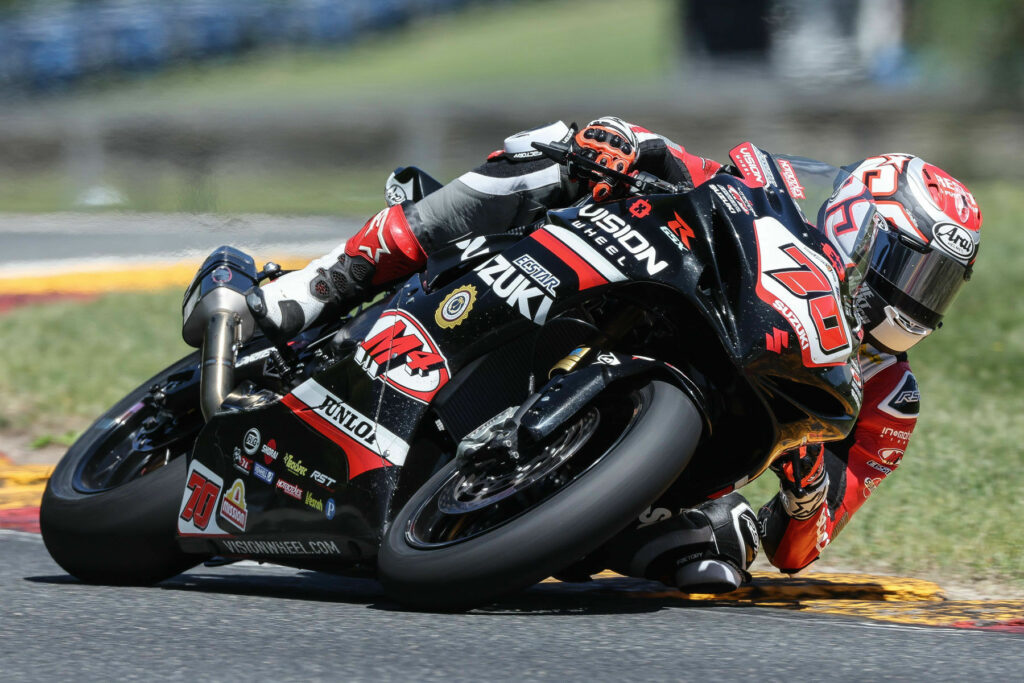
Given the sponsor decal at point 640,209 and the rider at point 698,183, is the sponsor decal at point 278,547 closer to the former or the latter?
the rider at point 698,183

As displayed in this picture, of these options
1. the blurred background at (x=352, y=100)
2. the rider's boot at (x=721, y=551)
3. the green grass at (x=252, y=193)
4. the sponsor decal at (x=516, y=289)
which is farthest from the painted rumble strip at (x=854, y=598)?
the blurred background at (x=352, y=100)

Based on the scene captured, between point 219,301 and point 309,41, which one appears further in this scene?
point 309,41

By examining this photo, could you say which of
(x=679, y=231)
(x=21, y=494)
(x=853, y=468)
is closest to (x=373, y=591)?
(x=679, y=231)

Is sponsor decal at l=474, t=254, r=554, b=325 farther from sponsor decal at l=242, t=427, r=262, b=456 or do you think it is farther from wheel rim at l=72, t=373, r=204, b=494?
wheel rim at l=72, t=373, r=204, b=494

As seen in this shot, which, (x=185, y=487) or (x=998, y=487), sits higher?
(x=185, y=487)

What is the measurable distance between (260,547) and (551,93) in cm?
1524

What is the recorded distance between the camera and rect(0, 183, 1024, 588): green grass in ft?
16.2

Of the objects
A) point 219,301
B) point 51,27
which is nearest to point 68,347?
point 219,301

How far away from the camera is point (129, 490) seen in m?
4.29

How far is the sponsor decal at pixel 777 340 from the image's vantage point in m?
3.38

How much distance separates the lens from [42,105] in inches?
690

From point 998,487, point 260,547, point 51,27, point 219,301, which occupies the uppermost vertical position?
point 51,27

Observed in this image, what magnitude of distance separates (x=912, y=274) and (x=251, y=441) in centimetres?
190

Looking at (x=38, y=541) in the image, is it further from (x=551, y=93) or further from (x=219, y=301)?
(x=551, y=93)
